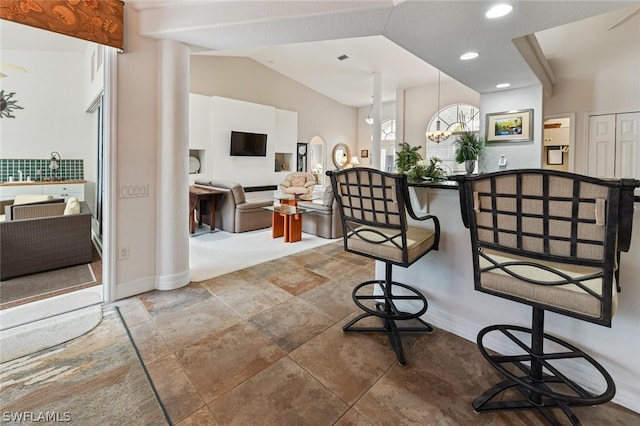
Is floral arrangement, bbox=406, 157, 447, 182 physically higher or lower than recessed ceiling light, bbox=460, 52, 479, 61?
lower

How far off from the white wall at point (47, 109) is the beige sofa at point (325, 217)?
484 cm

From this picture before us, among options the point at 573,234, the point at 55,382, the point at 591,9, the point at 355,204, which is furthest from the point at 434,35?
the point at 55,382

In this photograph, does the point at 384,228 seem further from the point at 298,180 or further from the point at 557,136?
the point at 557,136

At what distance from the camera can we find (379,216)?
1.89m

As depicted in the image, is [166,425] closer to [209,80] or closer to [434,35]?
[434,35]

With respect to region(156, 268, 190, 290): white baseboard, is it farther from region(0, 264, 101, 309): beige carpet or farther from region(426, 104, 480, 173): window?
region(426, 104, 480, 173): window

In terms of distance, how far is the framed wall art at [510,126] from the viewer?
5.10 m

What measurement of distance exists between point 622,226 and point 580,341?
0.88 metres

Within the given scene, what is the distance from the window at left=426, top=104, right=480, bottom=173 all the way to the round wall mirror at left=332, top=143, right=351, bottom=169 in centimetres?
A: 362

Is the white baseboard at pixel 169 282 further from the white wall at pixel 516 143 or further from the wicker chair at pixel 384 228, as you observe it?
the white wall at pixel 516 143

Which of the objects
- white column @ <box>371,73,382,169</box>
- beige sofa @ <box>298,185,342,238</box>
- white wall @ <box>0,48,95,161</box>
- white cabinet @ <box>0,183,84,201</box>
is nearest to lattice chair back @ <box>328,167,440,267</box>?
beige sofa @ <box>298,185,342,238</box>

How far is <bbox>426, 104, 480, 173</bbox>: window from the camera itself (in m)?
7.93

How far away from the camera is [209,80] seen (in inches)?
289

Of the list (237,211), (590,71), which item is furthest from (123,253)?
(590,71)
